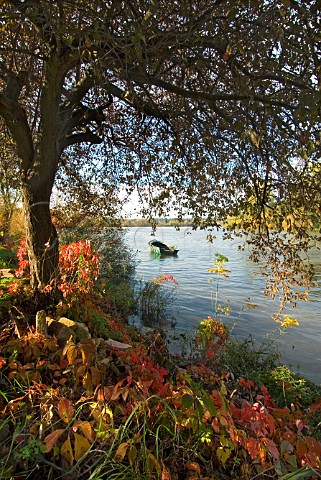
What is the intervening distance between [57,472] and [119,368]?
4.64 ft

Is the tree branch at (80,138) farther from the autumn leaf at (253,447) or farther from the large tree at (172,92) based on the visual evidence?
the autumn leaf at (253,447)

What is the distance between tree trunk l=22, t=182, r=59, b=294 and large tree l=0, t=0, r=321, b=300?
0.01 m

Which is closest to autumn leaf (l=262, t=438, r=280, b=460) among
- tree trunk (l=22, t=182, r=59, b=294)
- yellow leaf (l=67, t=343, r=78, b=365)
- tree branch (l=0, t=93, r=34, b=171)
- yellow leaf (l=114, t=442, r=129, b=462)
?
yellow leaf (l=114, t=442, r=129, b=462)

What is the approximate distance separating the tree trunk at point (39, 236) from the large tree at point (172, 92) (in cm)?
1

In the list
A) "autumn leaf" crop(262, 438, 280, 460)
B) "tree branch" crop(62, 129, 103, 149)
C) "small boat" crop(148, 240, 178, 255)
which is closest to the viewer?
"autumn leaf" crop(262, 438, 280, 460)

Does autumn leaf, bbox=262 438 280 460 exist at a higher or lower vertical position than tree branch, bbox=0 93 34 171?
lower

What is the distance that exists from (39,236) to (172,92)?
8.28 feet

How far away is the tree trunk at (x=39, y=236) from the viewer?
4.08m

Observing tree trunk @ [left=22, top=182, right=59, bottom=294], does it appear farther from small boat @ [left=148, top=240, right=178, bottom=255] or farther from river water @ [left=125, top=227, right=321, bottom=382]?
small boat @ [left=148, top=240, right=178, bottom=255]

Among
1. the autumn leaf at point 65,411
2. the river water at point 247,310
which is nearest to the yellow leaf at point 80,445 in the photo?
the autumn leaf at point 65,411

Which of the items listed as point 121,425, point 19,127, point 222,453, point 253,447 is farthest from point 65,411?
point 19,127

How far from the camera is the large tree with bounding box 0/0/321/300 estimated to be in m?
2.77

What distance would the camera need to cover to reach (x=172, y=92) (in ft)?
14.0

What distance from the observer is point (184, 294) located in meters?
12.7
